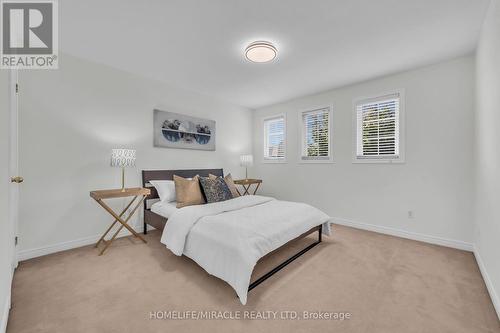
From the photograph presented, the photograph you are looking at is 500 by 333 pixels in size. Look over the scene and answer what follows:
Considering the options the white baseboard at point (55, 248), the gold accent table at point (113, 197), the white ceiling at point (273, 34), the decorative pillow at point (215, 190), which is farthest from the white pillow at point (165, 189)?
the white ceiling at point (273, 34)

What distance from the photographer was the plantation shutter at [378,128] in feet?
11.0

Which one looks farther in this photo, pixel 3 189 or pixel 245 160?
pixel 245 160

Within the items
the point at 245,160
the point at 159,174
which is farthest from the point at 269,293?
the point at 245,160

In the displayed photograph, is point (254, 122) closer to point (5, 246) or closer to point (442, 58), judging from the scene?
point (442, 58)

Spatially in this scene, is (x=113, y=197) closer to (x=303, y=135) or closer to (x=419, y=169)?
(x=303, y=135)

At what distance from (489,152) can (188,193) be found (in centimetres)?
343

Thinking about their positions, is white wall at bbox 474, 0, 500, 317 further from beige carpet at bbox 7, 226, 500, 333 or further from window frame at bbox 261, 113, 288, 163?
window frame at bbox 261, 113, 288, 163

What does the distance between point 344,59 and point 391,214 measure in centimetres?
248

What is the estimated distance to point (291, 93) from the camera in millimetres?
4234

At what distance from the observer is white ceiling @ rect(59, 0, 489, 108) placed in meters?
1.93

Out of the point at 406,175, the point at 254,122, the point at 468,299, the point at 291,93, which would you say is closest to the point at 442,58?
the point at 406,175

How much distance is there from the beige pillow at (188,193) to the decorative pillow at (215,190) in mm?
104

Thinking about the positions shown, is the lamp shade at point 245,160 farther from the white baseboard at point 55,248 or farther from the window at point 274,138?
the white baseboard at point 55,248

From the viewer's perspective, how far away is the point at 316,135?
432 cm
